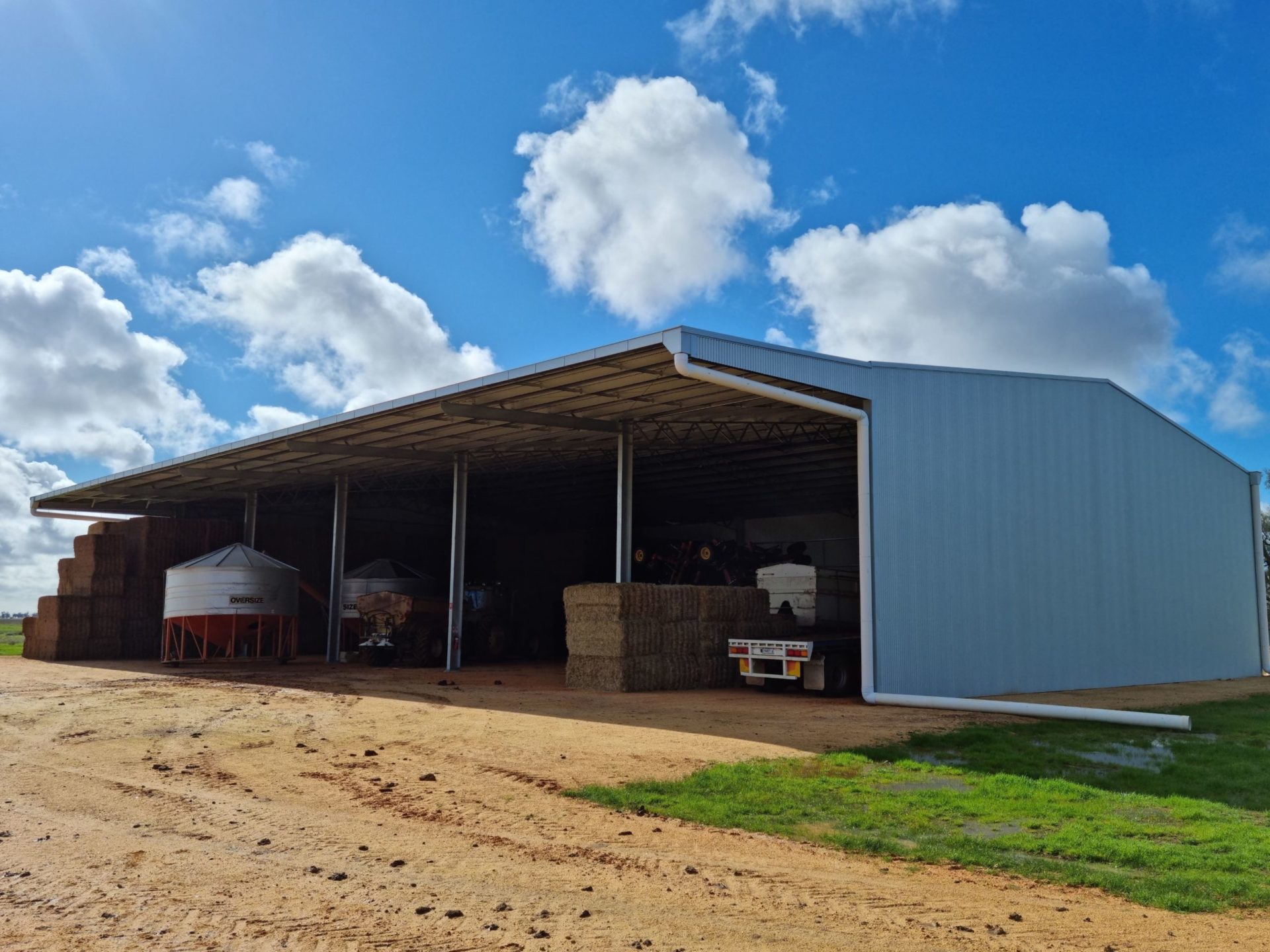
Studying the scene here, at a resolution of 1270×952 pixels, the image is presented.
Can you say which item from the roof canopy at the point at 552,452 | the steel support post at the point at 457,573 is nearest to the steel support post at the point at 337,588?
the roof canopy at the point at 552,452

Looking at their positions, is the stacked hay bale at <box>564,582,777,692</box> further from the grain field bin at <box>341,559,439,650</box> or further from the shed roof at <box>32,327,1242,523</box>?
the grain field bin at <box>341,559,439,650</box>

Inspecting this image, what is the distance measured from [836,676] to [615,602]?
433 cm

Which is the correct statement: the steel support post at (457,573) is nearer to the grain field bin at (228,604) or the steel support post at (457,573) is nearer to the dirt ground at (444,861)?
the grain field bin at (228,604)

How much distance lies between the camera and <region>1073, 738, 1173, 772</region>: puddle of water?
10.8 metres

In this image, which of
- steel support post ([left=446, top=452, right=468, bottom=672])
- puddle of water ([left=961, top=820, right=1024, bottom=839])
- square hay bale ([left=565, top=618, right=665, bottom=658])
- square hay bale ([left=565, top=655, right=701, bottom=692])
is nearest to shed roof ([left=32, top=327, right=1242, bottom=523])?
steel support post ([left=446, top=452, right=468, bottom=672])

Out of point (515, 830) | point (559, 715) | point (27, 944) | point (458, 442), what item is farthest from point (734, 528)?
point (27, 944)

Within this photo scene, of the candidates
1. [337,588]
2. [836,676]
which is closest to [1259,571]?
[836,676]

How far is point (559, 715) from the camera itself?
15.1 m

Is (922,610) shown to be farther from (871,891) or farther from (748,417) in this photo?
(871,891)

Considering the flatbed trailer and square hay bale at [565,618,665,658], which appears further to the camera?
Answer: square hay bale at [565,618,665,658]

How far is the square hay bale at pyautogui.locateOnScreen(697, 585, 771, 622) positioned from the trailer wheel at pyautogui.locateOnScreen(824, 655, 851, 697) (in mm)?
Result: 2254

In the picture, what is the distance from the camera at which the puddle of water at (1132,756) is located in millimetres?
10834

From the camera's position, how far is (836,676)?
62.2ft

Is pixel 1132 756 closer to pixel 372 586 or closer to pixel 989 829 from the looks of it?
pixel 989 829
